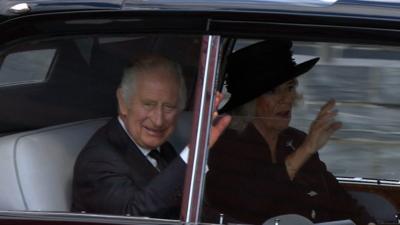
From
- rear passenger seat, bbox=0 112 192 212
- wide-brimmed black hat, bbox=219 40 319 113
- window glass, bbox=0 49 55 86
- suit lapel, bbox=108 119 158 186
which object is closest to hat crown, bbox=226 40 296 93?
wide-brimmed black hat, bbox=219 40 319 113

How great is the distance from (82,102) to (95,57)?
168 mm

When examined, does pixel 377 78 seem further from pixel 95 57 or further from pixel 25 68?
pixel 25 68

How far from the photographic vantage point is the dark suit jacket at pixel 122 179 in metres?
2.58

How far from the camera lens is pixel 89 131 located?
2869mm

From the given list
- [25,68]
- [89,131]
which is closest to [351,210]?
[89,131]

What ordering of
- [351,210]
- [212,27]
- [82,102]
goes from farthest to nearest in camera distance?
[82,102]
[351,210]
[212,27]

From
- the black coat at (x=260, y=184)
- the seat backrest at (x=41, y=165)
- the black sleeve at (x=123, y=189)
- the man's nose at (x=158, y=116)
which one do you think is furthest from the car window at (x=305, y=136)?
the seat backrest at (x=41, y=165)

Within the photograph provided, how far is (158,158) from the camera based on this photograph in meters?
2.74

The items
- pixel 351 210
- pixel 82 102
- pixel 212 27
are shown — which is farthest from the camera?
pixel 82 102

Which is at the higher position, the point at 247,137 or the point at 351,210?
the point at 247,137

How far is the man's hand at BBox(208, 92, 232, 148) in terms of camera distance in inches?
98.8

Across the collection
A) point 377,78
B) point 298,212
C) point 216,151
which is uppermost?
point 377,78

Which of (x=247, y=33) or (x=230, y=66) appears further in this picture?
(x=230, y=66)

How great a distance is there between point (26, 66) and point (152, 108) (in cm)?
39
